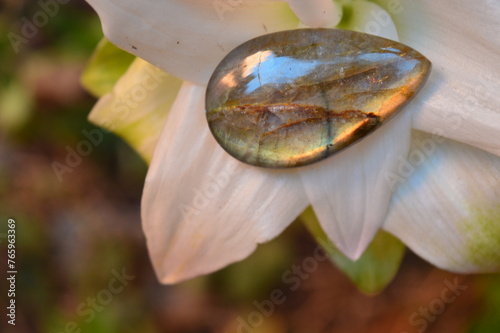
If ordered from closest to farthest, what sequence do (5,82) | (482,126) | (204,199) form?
(482,126) < (204,199) < (5,82)

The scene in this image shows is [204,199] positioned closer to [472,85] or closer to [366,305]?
[472,85]

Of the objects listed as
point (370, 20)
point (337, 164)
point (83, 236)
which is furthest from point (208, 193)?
point (83, 236)

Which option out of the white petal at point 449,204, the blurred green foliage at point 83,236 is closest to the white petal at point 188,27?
the white petal at point 449,204

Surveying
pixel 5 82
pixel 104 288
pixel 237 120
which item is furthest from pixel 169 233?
pixel 5 82

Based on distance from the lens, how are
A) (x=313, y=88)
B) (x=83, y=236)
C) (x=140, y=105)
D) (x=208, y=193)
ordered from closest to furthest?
1. (x=313, y=88)
2. (x=208, y=193)
3. (x=140, y=105)
4. (x=83, y=236)

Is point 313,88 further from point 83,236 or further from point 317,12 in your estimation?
point 83,236

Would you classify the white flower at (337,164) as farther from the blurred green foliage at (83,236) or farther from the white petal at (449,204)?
the blurred green foliage at (83,236)
